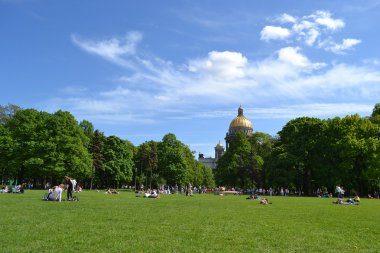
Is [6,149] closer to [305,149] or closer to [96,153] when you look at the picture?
[96,153]

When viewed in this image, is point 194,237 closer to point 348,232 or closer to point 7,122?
point 348,232

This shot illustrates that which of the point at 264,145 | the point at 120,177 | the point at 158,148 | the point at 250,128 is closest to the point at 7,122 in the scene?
the point at 120,177

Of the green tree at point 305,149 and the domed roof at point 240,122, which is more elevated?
the domed roof at point 240,122

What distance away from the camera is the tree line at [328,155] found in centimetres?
6231


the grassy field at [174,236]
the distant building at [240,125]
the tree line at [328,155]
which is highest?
the distant building at [240,125]

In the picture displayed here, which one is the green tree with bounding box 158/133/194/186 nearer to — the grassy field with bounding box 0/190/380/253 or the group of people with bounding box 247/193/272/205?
the group of people with bounding box 247/193/272/205

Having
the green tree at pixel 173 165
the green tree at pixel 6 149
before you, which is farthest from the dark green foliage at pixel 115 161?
the green tree at pixel 6 149

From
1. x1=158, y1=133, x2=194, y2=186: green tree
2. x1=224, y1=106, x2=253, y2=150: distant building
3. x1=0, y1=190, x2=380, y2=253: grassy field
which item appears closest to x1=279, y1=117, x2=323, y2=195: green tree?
x1=158, y1=133, x2=194, y2=186: green tree

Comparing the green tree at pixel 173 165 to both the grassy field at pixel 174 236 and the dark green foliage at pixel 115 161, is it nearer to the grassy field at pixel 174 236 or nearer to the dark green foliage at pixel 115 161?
the dark green foliage at pixel 115 161

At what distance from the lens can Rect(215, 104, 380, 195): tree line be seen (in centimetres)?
6231

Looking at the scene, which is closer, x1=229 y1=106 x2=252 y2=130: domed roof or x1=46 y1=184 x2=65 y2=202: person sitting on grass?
x1=46 y1=184 x2=65 y2=202: person sitting on grass

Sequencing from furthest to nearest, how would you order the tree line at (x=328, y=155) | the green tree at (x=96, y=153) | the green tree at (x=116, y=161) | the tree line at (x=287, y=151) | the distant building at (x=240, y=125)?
the distant building at (x=240, y=125) → the green tree at (x=116, y=161) → the green tree at (x=96, y=153) → the tree line at (x=287, y=151) → the tree line at (x=328, y=155)

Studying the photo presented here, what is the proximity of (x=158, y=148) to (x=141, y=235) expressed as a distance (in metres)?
93.4

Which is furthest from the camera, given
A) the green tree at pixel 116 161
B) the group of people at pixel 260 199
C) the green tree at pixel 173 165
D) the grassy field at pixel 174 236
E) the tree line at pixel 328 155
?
the green tree at pixel 173 165
